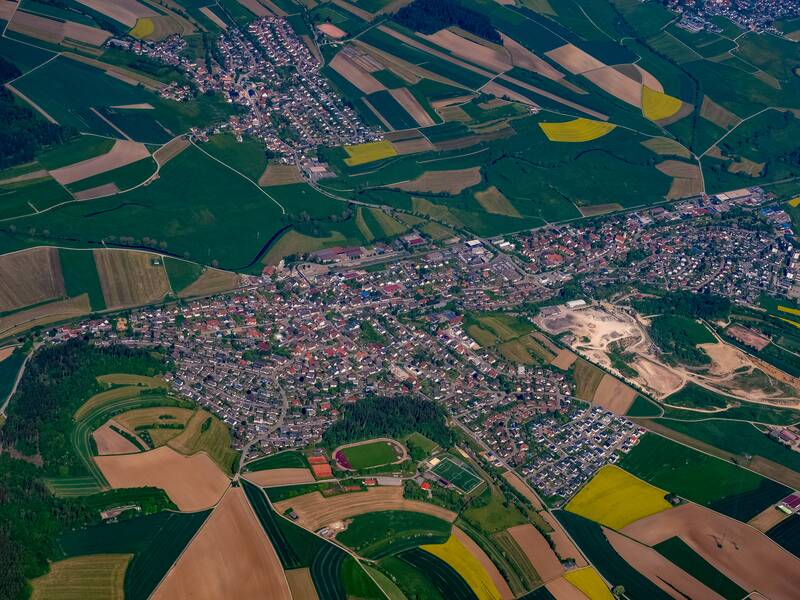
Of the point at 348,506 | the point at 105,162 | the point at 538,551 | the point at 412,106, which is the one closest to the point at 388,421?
the point at 348,506

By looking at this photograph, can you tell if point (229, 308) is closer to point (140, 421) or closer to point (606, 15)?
point (140, 421)

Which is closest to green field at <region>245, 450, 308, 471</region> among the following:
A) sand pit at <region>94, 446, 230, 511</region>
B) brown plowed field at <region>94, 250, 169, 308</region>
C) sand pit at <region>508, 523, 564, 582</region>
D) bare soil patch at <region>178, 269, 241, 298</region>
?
sand pit at <region>94, 446, 230, 511</region>

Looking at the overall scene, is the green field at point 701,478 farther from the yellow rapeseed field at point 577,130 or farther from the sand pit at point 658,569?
the yellow rapeseed field at point 577,130

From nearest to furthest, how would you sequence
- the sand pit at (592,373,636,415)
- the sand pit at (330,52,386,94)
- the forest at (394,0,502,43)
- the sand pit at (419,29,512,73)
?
1. the sand pit at (592,373,636,415)
2. the sand pit at (330,52,386,94)
3. the sand pit at (419,29,512,73)
4. the forest at (394,0,502,43)

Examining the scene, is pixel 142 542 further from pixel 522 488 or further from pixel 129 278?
pixel 129 278

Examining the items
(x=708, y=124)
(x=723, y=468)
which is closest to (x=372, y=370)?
(x=723, y=468)

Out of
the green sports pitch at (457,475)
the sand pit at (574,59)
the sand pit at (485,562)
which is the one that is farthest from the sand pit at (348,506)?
the sand pit at (574,59)

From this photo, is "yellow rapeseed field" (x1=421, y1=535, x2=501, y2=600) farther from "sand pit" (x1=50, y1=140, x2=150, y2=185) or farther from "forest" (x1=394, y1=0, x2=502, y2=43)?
"forest" (x1=394, y1=0, x2=502, y2=43)

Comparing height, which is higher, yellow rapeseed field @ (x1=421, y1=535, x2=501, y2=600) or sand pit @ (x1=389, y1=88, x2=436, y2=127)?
sand pit @ (x1=389, y1=88, x2=436, y2=127)
